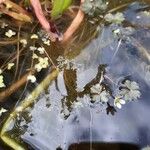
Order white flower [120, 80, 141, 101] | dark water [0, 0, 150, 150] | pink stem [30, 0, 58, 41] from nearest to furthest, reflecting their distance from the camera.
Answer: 1. dark water [0, 0, 150, 150]
2. white flower [120, 80, 141, 101]
3. pink stem [30, 0, 58, 41]

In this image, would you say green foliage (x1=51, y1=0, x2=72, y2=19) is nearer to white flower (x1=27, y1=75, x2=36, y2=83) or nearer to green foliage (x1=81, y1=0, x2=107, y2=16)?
green foliage (x1=81, y1=0, x2=107, y2=16)

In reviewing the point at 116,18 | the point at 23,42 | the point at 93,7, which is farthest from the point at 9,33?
the point at 116,18

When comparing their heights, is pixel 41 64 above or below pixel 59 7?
below

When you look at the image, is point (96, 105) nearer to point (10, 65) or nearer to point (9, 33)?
point (10, 65)

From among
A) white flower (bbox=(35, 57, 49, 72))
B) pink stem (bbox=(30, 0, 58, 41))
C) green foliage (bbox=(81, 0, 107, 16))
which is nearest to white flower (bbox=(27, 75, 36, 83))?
white flower (bbox=(35, 57, 49, 72))

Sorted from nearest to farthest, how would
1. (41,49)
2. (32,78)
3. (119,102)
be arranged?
(119,102) < (32,78) < (41,49)

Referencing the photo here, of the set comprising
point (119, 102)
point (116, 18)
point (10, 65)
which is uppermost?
→ point (10, 65)
